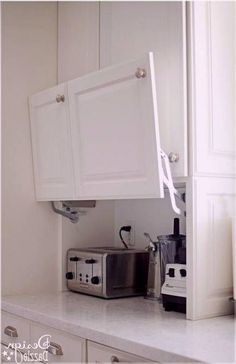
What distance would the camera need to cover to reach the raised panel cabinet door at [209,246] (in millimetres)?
1770

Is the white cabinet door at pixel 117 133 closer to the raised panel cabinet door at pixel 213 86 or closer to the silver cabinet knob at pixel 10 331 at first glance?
the raised panel cabinet door at pixel 213 86

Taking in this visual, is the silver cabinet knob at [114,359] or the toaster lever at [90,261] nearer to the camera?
the silver cabinet knob at [114,359]

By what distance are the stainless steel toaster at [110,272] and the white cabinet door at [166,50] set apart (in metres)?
0.64

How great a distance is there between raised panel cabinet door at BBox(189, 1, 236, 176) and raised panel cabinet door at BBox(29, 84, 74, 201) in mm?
654

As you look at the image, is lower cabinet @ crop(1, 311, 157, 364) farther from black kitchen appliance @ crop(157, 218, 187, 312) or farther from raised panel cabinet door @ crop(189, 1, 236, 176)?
raised panel cabinet door @ crop(189, 1, 236, 176)

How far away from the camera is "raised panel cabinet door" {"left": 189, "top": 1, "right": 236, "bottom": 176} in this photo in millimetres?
1763

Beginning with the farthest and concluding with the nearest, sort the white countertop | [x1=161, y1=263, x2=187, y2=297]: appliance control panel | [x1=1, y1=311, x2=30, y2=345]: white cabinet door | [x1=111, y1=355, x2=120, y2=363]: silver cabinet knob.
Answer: [x1=1, y1=311, x2=30, y2=345]: white cabinet door < [x1=161, y1=263, x2=187, y2=297]: appliance control panel < [x1=111, y1=355, x2=120, y2=363]: silver cabinet knob < the white countertop

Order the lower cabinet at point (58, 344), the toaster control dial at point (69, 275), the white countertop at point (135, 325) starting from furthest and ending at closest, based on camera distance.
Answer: the toaster control dial at point (69, 275)
the lower cabinet at point (58, 344)
the white countertop at point (135, 325)

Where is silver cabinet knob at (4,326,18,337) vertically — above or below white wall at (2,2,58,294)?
below

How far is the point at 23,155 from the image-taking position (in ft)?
7.86

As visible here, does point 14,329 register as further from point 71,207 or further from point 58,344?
point 71,207

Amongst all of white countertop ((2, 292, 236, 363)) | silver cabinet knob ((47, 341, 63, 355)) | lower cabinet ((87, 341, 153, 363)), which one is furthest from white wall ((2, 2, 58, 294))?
lower cabinet ((87, 341, 153, 363))

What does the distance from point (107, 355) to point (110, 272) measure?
64 centimetres

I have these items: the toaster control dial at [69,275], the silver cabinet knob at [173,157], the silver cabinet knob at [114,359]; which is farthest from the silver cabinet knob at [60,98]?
the silver cabinet knob at [114,359]
